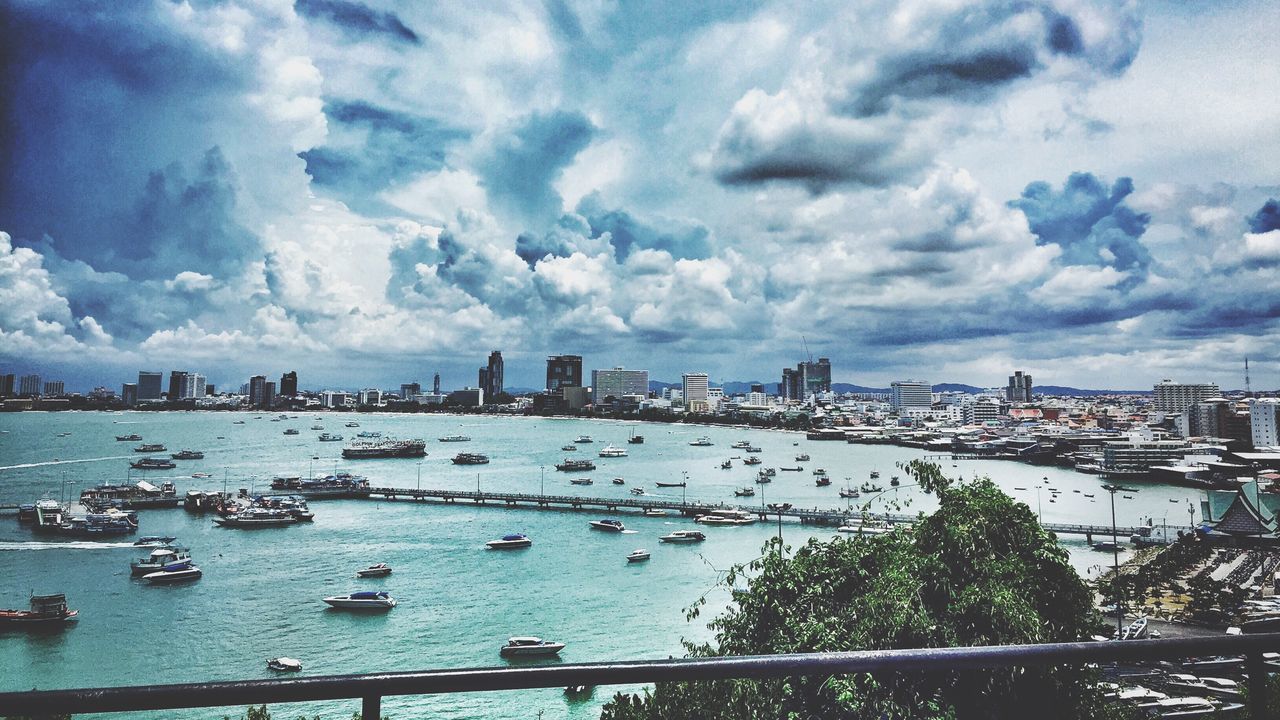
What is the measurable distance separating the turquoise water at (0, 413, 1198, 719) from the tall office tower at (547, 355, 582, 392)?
94406 mm

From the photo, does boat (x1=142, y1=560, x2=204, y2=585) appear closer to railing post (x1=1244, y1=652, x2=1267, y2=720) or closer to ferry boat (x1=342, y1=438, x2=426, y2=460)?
railing post (x1=1244, y1=652, x2=1267, y2=720)

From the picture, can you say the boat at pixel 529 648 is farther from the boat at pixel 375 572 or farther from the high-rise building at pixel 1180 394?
the high-rise building at pixel 1180 394

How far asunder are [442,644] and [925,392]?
462ft

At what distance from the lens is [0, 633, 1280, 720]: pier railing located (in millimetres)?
833

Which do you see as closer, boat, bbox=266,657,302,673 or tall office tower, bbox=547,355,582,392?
boat, bbox=266,657,302,673

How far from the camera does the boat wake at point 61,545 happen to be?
24.1 metres

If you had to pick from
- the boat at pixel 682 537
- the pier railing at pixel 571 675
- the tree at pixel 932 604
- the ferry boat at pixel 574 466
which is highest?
the pier railing at pixel 571 675

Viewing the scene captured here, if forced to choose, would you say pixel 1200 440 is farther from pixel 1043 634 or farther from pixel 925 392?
pixel 925 392

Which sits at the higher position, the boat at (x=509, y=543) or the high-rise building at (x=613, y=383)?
the high-rise building at (x=613, y=383)

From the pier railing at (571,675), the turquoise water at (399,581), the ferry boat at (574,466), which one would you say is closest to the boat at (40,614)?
the turquoise water at (399,581)

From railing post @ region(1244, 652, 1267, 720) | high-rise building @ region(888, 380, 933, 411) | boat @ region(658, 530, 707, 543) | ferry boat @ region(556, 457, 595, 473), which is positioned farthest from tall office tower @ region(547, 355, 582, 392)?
railing post @ region(1244, 652, 1267, 720)

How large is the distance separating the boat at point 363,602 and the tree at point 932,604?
1184cm

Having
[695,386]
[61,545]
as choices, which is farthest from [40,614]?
[695,386]

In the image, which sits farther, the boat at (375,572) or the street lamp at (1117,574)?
the boat at (375,572)
